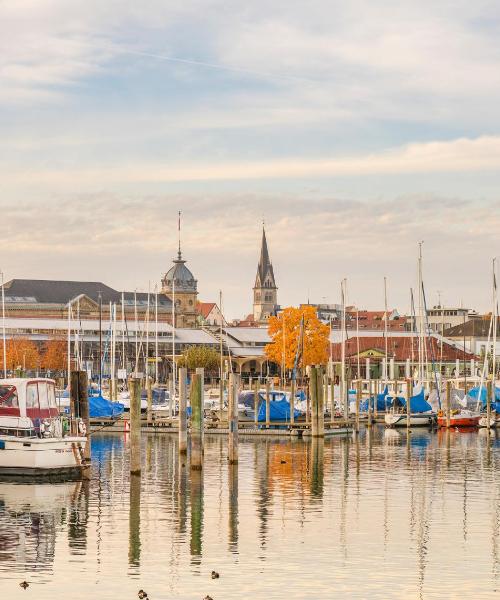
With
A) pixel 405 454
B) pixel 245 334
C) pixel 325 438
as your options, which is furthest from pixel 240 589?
pixel 245 334

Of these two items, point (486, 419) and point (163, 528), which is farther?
point (486, 419)

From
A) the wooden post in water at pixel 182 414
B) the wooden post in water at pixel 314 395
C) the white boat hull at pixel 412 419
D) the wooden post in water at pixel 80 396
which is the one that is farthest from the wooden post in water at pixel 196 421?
the white boat hull at pixel 412 419

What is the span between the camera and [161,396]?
109 m

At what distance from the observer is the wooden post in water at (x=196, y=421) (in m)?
52.3

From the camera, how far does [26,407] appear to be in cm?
4928

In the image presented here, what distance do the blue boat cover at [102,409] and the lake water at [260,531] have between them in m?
21.6

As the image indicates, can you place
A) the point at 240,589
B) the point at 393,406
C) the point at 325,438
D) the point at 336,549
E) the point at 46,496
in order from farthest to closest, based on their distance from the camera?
1. the point at 393,406
2. the point at 325,438
3. the point at 46,496
4. the point at 336,549
5. the point at 240,589

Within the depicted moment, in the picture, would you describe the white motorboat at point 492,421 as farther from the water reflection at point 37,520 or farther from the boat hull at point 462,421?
the water reflection at point 37,520

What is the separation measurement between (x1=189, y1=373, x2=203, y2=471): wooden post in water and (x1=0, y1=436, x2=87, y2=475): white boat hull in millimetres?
5272

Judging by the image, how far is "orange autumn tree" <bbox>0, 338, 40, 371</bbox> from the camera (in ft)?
527

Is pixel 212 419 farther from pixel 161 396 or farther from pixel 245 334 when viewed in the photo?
pixel 245 334

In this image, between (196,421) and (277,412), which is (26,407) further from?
(277,412)

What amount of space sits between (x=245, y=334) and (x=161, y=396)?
86.1 meters

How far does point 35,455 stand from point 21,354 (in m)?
118
